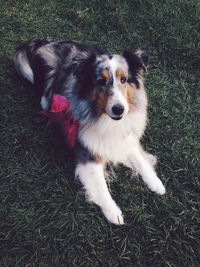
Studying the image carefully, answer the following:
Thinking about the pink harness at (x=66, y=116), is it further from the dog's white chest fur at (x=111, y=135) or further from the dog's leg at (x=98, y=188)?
the dog's leg at (x=98, y=188)

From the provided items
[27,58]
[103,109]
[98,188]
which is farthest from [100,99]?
[27,58]

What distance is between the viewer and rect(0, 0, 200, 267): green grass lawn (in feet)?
10.2

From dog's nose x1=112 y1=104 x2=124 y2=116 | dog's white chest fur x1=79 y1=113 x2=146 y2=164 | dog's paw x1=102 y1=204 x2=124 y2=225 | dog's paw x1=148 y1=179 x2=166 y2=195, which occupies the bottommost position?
dog's paw x1=102 y1=204 x2=124 y2=225

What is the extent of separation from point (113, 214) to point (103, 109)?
1.06 m

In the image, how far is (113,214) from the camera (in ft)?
10.7

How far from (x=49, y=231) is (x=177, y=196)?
55.4 inches

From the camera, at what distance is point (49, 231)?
3232 mm

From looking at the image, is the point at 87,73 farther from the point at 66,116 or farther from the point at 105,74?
the point at 66,116

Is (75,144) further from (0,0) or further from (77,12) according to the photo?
(0,0)

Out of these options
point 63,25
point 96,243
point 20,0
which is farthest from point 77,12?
point 96,243

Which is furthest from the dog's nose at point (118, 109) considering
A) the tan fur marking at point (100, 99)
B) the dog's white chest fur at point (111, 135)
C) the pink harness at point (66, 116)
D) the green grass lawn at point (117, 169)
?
the green grass lawn at point (117, 169)

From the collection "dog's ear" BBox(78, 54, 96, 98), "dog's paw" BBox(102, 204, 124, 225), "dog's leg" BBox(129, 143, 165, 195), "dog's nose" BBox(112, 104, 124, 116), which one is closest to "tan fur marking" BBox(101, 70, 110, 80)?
"dog's ear" BBox(78, 54, 96, 98)

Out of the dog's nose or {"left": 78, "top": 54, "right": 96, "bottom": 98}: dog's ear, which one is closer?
the dog's nose

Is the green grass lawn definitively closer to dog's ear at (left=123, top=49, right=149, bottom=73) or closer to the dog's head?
the dog's head
